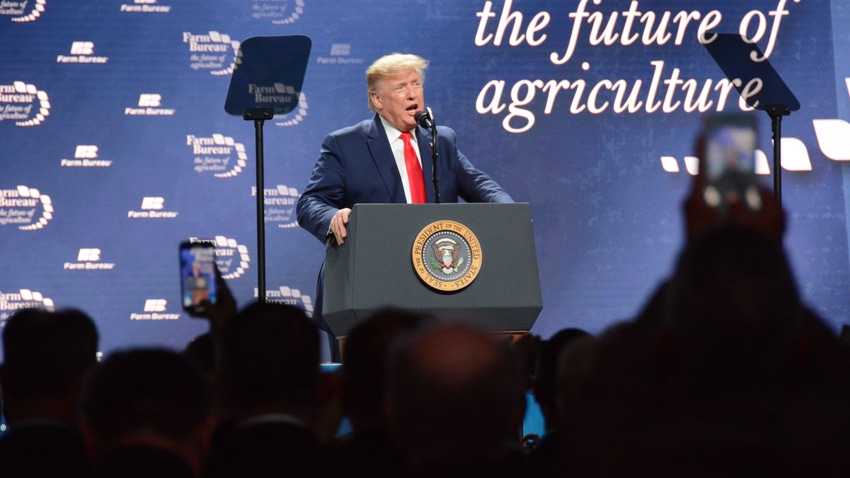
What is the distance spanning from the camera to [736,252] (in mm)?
1349

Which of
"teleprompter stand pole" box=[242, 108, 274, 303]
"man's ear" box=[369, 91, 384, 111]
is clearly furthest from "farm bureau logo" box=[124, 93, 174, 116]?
"man's ear" box=[369, 91, 384, 111]

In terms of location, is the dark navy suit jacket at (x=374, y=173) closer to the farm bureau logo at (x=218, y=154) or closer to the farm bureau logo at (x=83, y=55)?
the farm bureau logo at (x=218, y=154)

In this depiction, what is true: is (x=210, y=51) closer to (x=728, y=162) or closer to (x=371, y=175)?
(x=371, y=175)

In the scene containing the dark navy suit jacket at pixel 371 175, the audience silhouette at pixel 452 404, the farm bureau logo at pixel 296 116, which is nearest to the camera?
the audience silhouette at pixel 452 404

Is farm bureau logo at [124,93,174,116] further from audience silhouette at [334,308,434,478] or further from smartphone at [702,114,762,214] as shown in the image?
smartphone at [702,114,762,214]

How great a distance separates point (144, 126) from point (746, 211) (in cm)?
449

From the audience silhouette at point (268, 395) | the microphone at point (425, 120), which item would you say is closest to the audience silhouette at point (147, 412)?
the audience silhouette at point (268, 395)

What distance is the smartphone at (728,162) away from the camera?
1613 mm

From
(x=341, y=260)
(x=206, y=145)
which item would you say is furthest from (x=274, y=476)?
(x=206, y=145)

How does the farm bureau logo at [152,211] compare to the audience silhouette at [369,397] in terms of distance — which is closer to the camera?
the audience silhouette at [369,397]

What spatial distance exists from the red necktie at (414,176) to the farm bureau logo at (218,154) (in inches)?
69.7

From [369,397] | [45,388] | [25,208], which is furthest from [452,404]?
[25,208]

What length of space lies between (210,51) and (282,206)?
909 millimetres

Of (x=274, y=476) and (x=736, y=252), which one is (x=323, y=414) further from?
(x=736, y=252)
